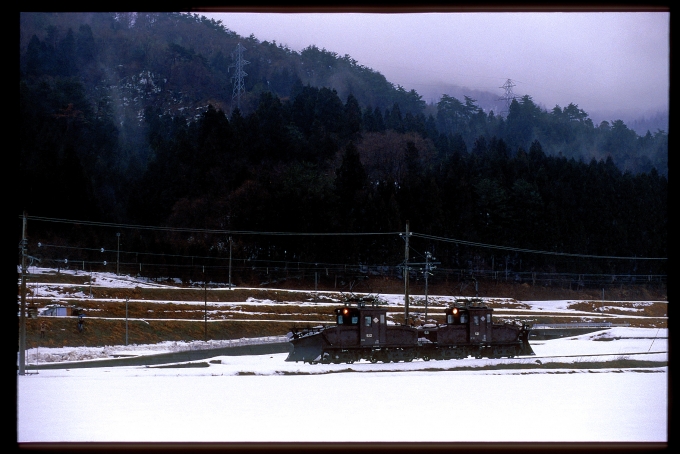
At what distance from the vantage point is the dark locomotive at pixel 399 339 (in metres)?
32.6

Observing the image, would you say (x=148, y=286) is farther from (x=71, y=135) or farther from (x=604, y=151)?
(x=604, y=151)

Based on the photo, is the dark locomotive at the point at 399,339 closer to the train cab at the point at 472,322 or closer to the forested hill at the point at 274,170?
the train cab at the point at 472,322

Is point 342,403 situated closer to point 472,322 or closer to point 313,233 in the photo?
point 472,322

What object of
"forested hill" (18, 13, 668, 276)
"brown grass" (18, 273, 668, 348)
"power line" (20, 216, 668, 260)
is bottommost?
"brown grass" (18, 273, 668, 348)

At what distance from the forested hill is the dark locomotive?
109 ft

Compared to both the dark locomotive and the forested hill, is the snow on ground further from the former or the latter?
the forested hill

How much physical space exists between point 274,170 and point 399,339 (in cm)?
5493

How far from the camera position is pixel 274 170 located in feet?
285

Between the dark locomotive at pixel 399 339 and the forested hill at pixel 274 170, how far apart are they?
3314cm

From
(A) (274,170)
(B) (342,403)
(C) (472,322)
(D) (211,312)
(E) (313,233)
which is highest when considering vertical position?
(A) (274,170)

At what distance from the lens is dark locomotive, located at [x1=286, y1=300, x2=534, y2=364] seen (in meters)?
32.6

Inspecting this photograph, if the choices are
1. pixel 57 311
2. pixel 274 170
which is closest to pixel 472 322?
pixel 57 311

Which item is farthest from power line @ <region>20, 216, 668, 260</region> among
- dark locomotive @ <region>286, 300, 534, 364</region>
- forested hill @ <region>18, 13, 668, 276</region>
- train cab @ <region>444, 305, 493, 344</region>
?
dark locomotive @ <region>286, 300, 534, 364</region>

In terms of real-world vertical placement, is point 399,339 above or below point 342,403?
below
